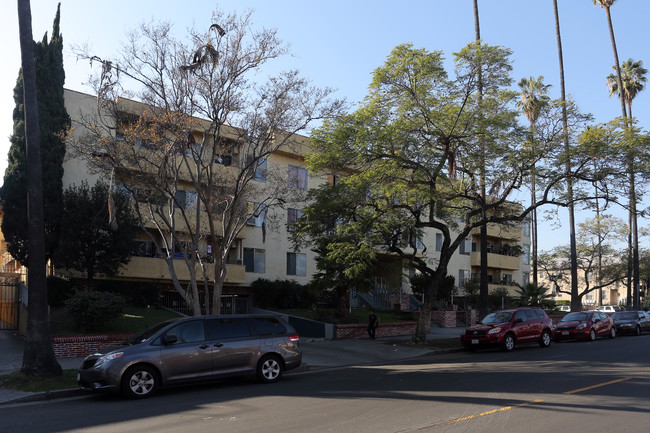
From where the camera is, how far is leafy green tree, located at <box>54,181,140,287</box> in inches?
877

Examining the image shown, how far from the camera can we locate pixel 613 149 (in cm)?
2012

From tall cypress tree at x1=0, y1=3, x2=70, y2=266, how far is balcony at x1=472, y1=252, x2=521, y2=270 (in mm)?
32381

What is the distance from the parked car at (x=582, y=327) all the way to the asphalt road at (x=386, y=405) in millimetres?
11567

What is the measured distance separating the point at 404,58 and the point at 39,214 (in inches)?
495

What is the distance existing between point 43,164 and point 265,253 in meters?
13.1

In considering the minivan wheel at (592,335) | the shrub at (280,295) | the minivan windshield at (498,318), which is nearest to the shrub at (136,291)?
the shrub at (280,295)

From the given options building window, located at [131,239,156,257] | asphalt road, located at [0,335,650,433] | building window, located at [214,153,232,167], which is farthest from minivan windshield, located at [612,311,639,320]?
→ building window, located at [131,239,156,257]

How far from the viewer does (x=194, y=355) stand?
11930 mm

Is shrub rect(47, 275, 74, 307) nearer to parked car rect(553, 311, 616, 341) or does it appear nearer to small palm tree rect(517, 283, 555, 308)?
parked car rect(553, 311, 616, 341)

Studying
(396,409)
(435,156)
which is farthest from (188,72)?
(396,409)

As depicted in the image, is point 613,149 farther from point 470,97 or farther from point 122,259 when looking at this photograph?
point 122,259

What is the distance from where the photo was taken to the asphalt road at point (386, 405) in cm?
833

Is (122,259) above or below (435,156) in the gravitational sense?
below

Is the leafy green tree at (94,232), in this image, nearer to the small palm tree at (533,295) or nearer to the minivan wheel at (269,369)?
the minivan wheel at (269,369)
